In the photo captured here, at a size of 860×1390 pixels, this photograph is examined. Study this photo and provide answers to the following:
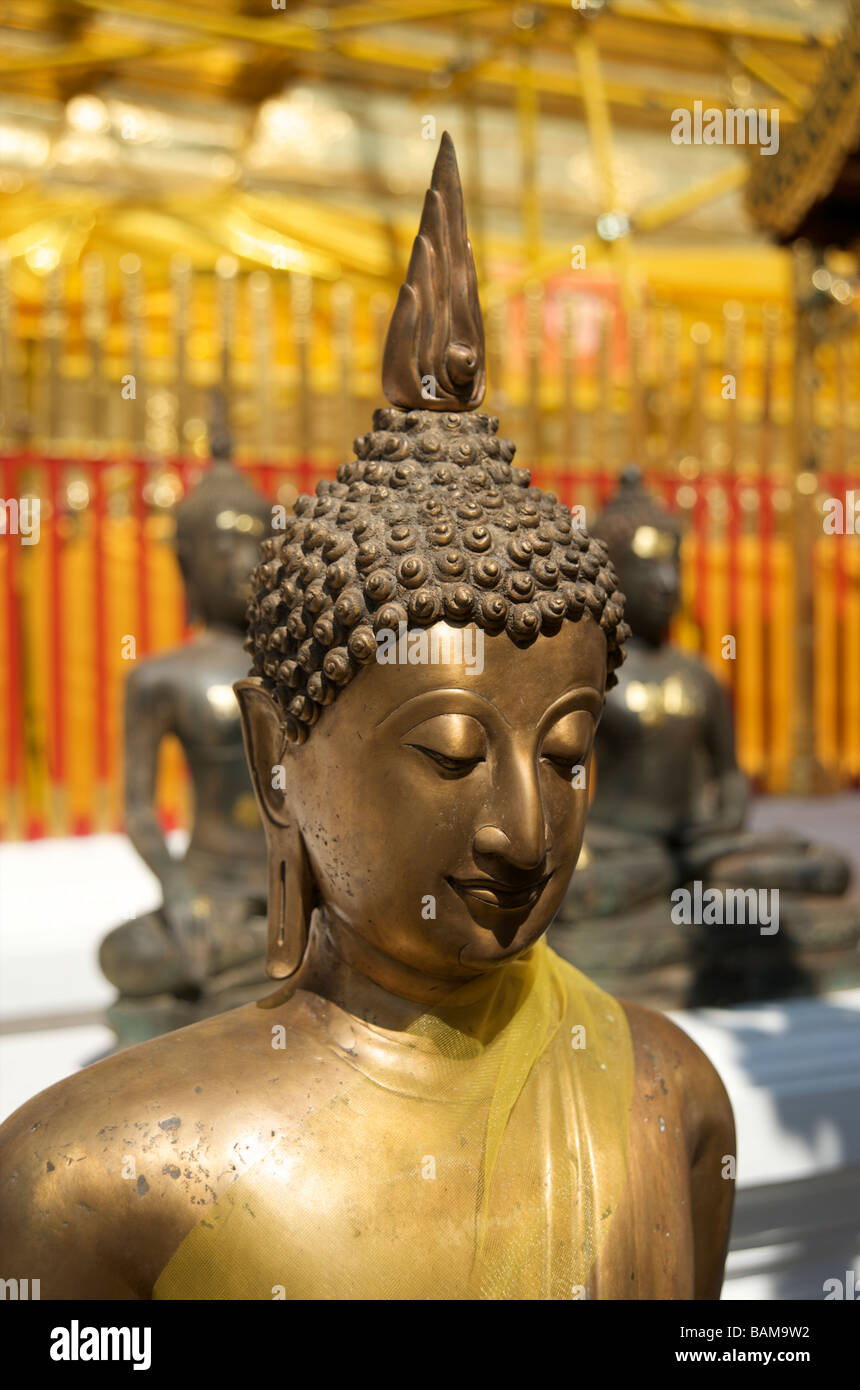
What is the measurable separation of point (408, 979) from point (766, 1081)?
1.70 m

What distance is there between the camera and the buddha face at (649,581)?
333cm

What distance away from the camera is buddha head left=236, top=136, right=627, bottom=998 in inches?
48.1

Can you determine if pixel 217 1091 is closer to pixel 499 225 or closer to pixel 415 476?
pixel 415 476

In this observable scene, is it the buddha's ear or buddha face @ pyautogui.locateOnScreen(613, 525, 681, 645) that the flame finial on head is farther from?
buddha face @ pyautogui.locateOnScreen(613, 525, 681, 645)

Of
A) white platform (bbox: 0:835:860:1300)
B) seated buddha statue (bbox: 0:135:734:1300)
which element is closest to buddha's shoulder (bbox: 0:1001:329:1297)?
seated buddha statue (bbox: 0:135:734:1300)

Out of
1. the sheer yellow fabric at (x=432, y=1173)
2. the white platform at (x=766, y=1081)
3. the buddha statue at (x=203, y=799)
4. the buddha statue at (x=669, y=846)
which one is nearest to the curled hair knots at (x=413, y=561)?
the sheer yellow fabric at (x=432, y=1173)

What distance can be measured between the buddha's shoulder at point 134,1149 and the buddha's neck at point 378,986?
9cm

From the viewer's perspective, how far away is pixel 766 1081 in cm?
275

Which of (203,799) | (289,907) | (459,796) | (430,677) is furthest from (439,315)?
(203,799)

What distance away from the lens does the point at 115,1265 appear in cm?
122

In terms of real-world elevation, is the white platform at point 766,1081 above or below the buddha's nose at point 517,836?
below

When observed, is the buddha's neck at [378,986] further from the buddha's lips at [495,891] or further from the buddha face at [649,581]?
the buddha face at [649,581]
